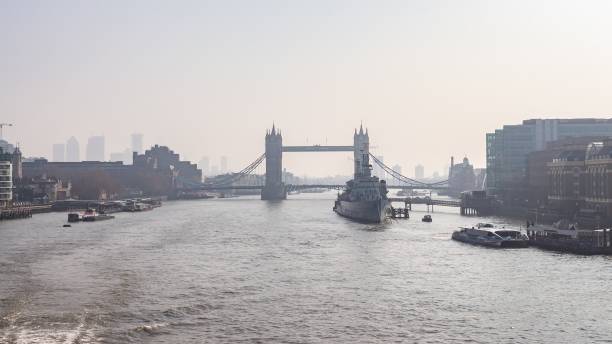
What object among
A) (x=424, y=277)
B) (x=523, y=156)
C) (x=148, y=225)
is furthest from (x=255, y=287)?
(x=523, y=156)

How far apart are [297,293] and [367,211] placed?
80526mm

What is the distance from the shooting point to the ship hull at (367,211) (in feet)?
415

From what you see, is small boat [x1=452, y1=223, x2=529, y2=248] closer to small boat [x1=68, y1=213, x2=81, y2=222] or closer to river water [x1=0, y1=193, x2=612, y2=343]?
river water [x1=0, y1=193, x2=612, y2=343]

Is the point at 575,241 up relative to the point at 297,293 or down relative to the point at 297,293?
up

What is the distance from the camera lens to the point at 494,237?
270 ft

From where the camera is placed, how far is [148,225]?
390ft

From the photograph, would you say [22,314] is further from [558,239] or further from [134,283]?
[558,239]

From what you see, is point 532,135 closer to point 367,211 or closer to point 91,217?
point 367,211

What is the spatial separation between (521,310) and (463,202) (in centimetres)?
11677

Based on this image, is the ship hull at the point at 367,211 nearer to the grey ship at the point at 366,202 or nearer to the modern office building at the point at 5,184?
the grey ship at the point at 366,202

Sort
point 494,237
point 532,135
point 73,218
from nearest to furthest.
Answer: point 494,237 < point 73,218 < point 532,135

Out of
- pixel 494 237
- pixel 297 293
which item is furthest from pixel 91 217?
pixel 297 293

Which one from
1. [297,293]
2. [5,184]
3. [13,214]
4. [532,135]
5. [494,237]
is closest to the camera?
[297,293]

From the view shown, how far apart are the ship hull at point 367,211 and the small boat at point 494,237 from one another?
3704cm
